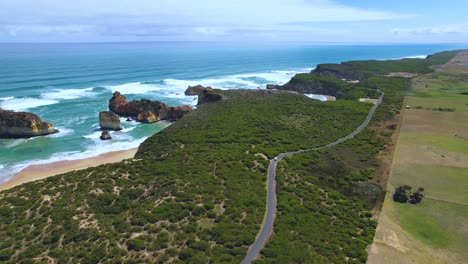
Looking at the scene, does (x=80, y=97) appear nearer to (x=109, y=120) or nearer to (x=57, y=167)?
(x=109, y=120)

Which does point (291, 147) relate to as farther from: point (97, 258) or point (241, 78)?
point (241, 78)

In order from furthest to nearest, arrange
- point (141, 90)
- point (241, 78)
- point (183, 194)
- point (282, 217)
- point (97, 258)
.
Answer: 1. point (241, 78)
2. point (141, 90)
3. point (183, 194)
4. point (282, 217)
5. point (97, 258)

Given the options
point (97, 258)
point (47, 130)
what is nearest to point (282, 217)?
point (97, 258)

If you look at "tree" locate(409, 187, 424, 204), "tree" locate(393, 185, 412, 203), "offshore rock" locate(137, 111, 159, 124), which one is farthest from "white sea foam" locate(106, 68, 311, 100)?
"tree" locate(409, 187, 424, 204)

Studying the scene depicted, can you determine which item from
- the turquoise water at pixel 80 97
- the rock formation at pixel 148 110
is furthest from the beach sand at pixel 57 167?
the rock formation at pixel 148 110

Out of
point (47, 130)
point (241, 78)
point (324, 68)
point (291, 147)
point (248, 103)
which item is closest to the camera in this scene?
point (291, 147)

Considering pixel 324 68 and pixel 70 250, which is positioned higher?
pixel 324 68

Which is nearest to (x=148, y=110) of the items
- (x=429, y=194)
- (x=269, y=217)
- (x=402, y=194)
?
(x=269, y=217)
